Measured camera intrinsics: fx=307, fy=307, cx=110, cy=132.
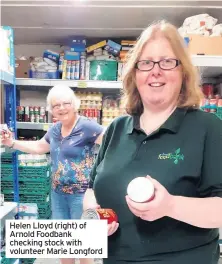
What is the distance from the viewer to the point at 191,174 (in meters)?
0.77

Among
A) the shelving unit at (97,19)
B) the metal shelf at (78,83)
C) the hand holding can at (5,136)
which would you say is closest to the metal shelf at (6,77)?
the shelving unit at (97,19)

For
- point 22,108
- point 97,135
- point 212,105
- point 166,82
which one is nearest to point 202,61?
point 212,105

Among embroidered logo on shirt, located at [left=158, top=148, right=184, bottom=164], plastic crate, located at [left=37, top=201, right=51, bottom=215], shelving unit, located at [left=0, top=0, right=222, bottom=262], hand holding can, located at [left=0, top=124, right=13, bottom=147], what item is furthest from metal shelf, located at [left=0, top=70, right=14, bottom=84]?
embroidered logo on shirt, located at [left=158, top=148, right=184, bottom=164]

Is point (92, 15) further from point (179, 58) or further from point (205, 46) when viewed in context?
point (179, 58)

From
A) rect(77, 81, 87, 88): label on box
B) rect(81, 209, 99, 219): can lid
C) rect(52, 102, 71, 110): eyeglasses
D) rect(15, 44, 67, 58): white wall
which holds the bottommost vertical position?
rect(81, 209, 99, 219): can lid

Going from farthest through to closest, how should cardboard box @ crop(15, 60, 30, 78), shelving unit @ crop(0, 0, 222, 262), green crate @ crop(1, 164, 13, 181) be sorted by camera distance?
1. cardboard box @ crop(15, 60, 30, 78)
2. green crate @ crop(1, 164, 13, 181)
3. shelving unit @ crop(0, 0, 222, 262)

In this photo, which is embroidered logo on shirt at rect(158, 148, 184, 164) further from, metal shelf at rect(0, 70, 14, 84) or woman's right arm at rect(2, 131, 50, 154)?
woman's right arm at rect(2, 131, 50, 154)

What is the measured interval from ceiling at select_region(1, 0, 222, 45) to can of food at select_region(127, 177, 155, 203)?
1.70 metres

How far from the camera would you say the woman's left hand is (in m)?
0.67

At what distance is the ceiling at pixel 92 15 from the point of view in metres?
2.12

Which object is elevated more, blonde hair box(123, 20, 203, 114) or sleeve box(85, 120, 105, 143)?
blonde hair box(123, 20, 203, 114)

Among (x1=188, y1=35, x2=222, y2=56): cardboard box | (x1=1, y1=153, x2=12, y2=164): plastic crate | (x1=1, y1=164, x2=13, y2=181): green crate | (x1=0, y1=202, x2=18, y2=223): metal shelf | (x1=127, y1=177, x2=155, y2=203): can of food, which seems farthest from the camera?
(x1=1, y1=153, x2=12, y2=164): plastic crate

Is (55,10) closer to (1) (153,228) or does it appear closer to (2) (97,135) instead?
(2) (97,135)

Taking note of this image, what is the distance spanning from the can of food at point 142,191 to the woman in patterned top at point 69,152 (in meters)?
1.34
